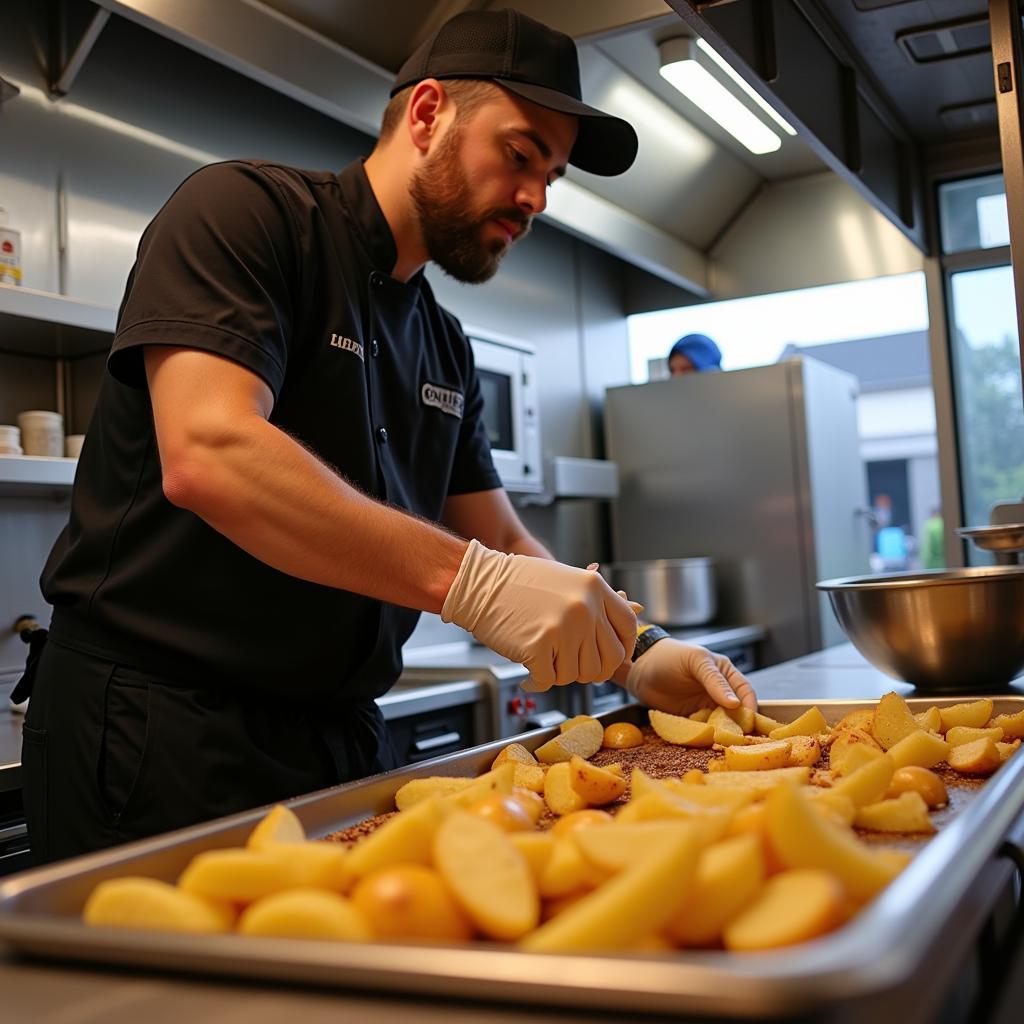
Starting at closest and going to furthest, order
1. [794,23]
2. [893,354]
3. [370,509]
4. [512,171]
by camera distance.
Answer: [370,509] < [512,171] < [794,23] < [893,354]

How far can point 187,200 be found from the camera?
4.75ft

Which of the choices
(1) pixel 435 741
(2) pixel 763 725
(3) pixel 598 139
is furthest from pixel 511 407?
(2) pixel 763 725

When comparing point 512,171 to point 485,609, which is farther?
point 512,171

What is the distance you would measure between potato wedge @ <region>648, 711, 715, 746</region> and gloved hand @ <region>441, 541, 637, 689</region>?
17 cm

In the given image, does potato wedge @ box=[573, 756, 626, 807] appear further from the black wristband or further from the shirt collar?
the shirt collar

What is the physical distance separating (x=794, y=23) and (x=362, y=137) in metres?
2.08

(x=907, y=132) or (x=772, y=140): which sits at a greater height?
(x=772, y=140)

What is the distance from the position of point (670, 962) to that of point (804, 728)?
3.30 feet

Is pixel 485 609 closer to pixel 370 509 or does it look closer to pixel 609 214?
pixel 370 509

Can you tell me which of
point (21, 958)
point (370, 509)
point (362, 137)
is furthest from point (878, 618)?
point (362, 137)

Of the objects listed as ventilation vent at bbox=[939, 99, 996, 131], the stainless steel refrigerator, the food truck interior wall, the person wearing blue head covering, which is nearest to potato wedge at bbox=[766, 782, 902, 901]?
the food truck interior wall

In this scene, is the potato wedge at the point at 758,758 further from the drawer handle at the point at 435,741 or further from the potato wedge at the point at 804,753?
the drawer handle at the point at 435,741

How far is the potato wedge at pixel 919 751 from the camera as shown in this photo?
113cm

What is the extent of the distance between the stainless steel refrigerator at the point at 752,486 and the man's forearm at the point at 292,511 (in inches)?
145
